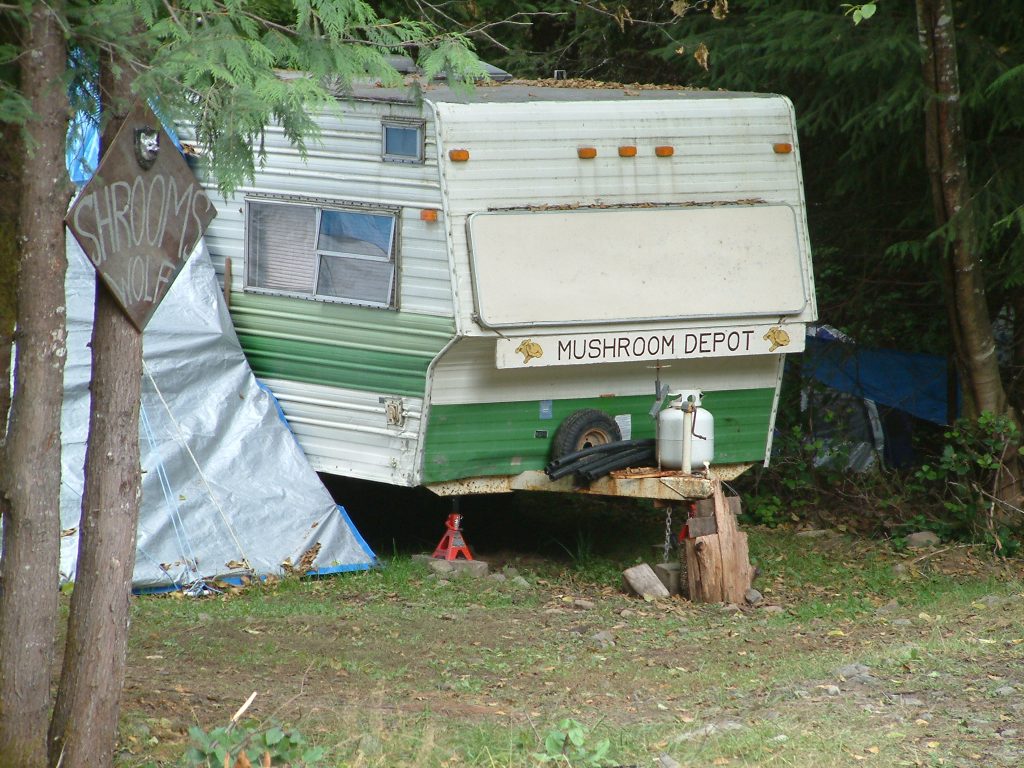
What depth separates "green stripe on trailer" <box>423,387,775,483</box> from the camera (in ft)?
31.3

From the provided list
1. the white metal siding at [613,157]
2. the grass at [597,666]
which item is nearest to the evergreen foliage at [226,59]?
the grass at [597,666]

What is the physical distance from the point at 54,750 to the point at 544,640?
371 centimetres

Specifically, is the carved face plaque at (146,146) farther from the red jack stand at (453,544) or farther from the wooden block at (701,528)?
the red jack stand at (453,544)

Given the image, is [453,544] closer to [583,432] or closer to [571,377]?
[583,432]

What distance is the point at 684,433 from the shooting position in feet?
31.0

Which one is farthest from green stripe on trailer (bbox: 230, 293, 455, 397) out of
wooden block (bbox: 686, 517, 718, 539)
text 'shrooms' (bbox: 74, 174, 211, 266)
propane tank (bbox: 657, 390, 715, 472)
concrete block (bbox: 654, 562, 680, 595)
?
text 'shrooms' (bbox: 74, 174, 211, 266)

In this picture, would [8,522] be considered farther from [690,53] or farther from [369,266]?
[690,53]

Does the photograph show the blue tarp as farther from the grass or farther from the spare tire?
the spare tire

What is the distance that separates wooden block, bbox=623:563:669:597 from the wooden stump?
0.74 feet

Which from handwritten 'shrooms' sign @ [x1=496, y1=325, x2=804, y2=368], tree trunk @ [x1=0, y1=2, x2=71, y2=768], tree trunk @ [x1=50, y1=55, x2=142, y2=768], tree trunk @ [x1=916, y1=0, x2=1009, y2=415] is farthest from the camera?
tree trunk @ [x1=916, y1=0, x2=1009, y2=415]

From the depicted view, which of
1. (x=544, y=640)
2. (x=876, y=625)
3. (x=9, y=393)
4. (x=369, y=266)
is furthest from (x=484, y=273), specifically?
(x=9, y=393)

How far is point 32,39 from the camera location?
181 inches

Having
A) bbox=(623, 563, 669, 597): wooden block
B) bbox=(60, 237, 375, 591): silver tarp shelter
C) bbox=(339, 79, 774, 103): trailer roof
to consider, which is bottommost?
bbox=(623, 563, 669, 597): wooden block

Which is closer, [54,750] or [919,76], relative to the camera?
[54,750]
